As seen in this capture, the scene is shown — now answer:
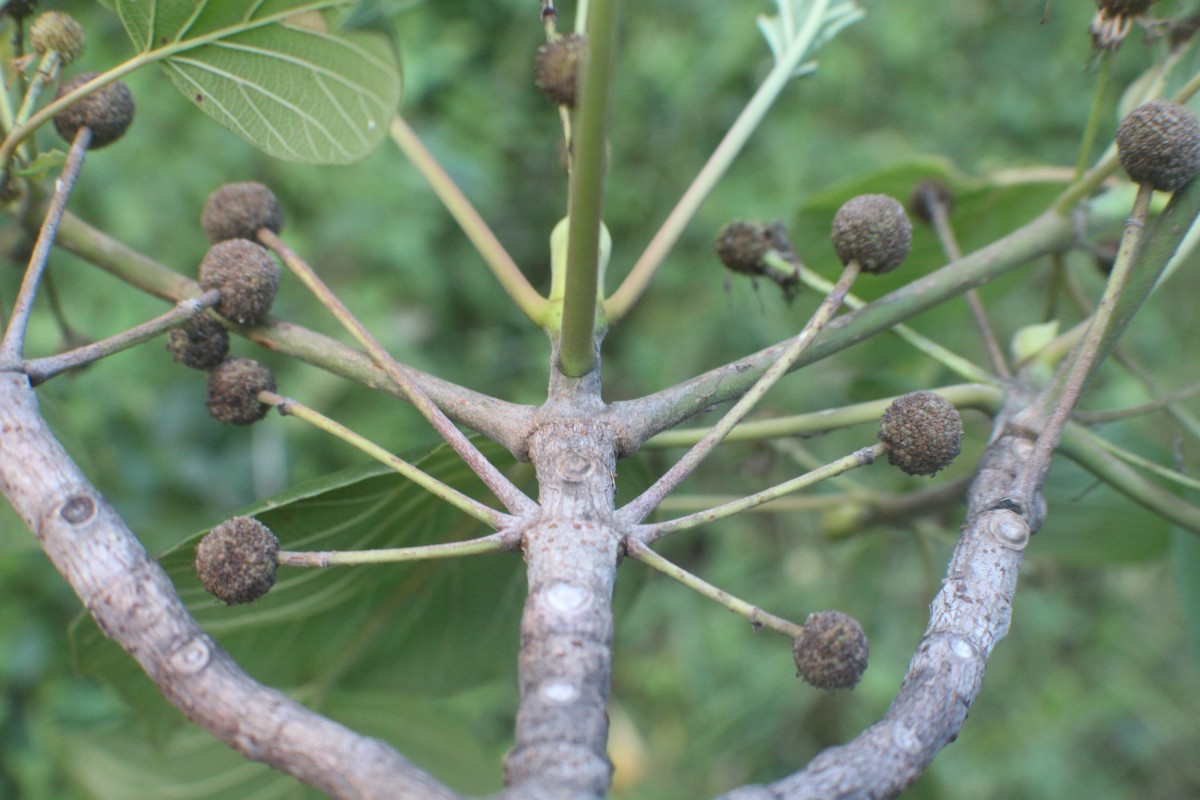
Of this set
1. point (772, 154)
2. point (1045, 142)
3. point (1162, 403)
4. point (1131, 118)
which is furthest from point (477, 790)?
point (1045, 142)

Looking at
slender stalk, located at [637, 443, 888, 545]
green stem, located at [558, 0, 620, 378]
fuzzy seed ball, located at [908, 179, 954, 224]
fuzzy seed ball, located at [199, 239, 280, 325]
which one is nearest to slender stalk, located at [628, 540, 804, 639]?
slender stalk, located at [637, 443, 888, 545]

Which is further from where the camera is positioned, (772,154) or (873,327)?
(772,154)

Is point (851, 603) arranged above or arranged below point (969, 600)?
above

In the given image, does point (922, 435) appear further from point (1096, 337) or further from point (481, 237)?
point (481, 237)

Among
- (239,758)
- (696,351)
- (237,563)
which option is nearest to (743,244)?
(237,563)

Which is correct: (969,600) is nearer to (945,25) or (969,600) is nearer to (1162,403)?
(1162,403)
